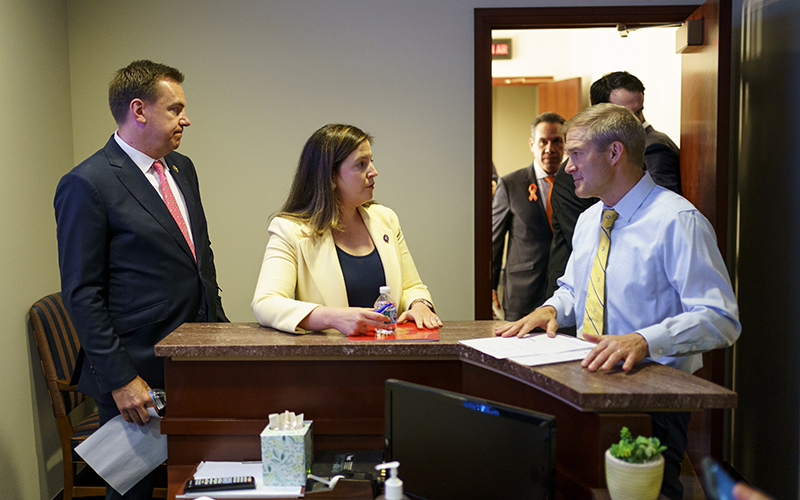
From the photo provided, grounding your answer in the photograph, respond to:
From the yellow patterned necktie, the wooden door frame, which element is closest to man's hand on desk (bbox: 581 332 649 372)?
the yellow patterned necktie

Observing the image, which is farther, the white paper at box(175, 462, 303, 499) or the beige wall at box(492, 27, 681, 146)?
the beige wall at box(492, 27, 681, 146)

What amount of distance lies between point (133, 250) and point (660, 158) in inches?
96.4

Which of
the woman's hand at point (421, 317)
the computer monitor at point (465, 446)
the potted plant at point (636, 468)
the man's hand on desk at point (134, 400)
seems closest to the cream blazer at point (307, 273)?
the woman's hand at point (421, 317)

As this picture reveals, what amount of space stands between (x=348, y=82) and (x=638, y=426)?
2818mm

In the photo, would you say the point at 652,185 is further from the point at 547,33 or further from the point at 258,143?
the point at 547,33

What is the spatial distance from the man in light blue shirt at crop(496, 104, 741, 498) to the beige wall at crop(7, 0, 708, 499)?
1693 mm

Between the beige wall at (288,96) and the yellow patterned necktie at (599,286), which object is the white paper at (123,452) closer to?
the yellow patterned necktie at (599,286)

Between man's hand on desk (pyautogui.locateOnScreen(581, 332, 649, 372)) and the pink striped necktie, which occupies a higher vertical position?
the pink striped necktie

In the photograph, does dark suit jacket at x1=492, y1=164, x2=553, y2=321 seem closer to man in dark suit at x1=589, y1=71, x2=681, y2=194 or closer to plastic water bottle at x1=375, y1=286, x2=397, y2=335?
man in dark suit at x1=589, y1=71, x2=681, y2=194

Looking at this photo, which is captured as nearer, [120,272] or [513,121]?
[120,272]

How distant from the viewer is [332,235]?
217 centimetres

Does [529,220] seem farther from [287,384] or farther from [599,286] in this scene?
[287,384]

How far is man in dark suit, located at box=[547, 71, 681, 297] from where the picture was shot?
9.66ft

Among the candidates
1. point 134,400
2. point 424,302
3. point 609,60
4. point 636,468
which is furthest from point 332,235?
point 609,60
